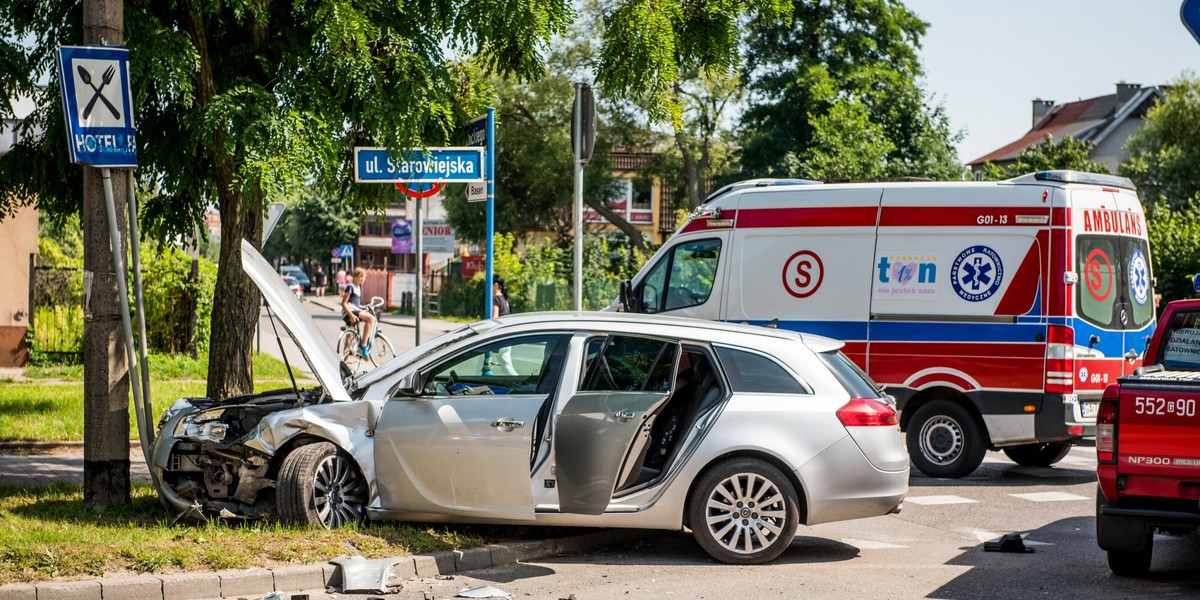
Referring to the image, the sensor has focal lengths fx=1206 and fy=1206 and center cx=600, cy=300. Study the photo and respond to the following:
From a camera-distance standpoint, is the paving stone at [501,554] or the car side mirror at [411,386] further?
the car side mirror at [411,386]

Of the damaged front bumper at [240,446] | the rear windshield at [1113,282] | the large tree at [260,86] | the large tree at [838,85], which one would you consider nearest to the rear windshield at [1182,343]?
the rear windshield at [1113,282]

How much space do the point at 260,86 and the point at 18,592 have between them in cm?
463

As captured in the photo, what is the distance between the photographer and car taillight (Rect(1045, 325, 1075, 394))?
11539 millimetres

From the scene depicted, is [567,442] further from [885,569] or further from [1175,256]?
[1175,256]

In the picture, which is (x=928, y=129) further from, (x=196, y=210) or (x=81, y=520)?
(x=81, y=520)

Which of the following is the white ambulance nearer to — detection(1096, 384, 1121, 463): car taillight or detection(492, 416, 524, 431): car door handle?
detection(1096, 384, 1121, 463): car taillight

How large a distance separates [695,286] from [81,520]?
7329 mm

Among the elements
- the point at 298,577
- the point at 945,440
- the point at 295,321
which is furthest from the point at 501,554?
the point at 945,440

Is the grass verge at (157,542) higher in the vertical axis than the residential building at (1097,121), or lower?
lower

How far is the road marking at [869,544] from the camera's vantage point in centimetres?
855

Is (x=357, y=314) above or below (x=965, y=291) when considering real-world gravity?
below

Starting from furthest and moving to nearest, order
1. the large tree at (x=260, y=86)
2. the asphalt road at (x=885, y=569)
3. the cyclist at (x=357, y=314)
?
the cyclist at (x=357, y=314)
the large tree at (x=260, y=86)
the asphalt road at (x=885, y=569)

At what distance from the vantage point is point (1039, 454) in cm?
1325

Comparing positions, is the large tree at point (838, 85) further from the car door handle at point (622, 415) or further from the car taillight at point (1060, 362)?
the car door handle at point (622, 415)
